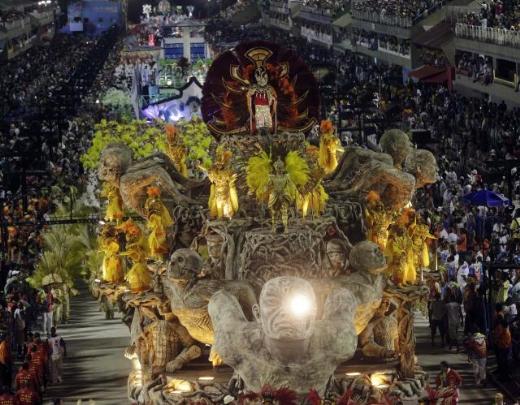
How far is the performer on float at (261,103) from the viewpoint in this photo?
28625 mm

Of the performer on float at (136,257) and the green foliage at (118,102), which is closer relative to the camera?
the performer on float at (136,257)

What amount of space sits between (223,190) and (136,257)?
1666mm

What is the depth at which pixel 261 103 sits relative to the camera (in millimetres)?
28750

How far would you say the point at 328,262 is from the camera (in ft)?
84.1

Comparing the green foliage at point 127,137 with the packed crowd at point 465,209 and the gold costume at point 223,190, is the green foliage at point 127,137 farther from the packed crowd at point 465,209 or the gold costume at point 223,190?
the gold costume at point 223,190

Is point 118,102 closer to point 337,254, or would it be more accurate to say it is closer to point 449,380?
point 337,254

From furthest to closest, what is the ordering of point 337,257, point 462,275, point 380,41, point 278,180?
point 380,41, point 462,275, point 278,180, point 337,257

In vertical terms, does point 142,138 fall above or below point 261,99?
below

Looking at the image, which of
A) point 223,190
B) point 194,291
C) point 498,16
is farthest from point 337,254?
point 498,16

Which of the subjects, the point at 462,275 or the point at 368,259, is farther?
the point at 462,275

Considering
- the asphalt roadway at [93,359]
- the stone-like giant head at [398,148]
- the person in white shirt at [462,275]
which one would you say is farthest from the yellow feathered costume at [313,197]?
the person in white shirt at [462,275]

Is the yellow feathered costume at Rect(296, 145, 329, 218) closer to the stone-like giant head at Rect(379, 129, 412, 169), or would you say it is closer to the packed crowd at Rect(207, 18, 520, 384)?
the stone-like giant head at Rect(379, 129, 412, 169)

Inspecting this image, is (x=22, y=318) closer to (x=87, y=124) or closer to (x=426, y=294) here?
(x=426, y=294)

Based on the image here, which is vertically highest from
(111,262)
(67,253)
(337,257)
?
(337,257)
